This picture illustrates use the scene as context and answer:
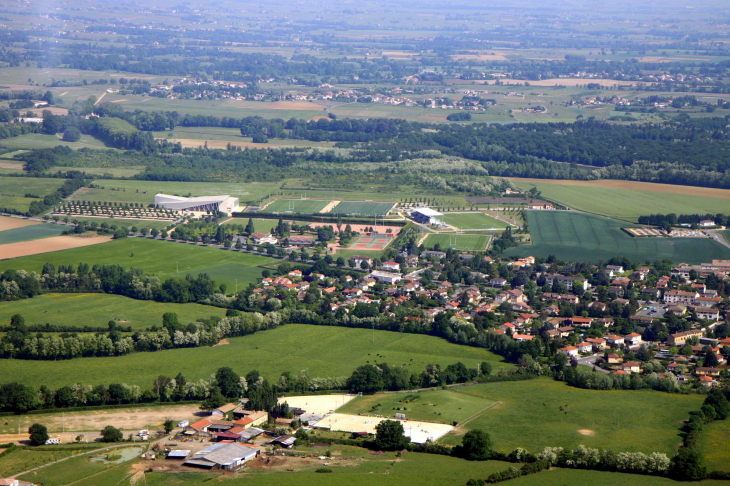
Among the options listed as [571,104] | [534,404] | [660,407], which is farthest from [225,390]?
[571,104]

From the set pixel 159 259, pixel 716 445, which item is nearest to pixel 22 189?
pixel 159 259

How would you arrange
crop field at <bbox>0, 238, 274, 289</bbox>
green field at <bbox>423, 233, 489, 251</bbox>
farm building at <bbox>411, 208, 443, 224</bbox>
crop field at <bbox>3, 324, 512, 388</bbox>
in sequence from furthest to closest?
farm building at <bbox>411, 208, 443, 224</bbox> → green field at <bbox>423, 233, 489, 251</bbox> → crop field at <bbox>0, 238, 274, 289</bbox> → crop field at <bbox>3, 324, 512, 388</bbox>

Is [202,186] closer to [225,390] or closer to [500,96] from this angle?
[225,390]

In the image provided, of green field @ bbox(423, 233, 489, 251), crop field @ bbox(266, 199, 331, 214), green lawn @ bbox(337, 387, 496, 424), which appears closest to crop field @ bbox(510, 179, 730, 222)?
green field @ bbox(423, 233, 489, 251)

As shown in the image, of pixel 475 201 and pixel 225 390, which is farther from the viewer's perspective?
pixel 475 201

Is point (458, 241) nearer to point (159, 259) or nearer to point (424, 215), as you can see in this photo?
point (424, 215)

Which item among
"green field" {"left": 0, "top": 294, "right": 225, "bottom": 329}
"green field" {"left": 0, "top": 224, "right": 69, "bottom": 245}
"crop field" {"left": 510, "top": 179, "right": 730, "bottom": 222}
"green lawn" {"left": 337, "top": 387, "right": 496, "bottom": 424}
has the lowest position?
"green lawn" {"left": 337, "top": 387, "right": 496, "bottom": 424}

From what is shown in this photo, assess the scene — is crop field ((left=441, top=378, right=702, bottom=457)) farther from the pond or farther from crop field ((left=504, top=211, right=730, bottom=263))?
crop field ((left=504, top=211, right=730, bottom=263))
